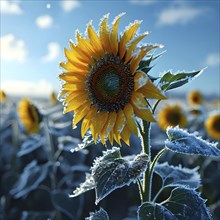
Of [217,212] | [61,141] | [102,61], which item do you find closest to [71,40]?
[102,61]

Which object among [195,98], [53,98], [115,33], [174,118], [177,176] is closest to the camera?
[115,33]

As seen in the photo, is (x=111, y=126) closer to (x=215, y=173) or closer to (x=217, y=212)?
(x=217, y=212)

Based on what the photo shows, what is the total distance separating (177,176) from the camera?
1.79m

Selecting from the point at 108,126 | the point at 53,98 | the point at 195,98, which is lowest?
the point at 108,126

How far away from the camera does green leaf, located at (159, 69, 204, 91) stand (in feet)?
4.81

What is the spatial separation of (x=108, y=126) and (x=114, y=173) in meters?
0.18

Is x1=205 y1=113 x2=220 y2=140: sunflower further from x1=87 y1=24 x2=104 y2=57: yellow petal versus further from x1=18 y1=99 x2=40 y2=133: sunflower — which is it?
x1=87 y1=24 x2=104 y2=57: yellow petal

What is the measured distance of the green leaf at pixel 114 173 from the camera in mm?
1319

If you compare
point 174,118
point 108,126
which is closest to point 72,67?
point 108,126

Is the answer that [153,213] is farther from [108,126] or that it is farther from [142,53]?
[142,53]

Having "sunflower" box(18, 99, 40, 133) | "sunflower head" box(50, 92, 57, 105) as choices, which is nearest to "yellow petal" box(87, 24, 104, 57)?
"sunflower" box(18, 99, 40, 133)

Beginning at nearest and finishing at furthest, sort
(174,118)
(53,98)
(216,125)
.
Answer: (216,125)
(174,118)
(53,98)

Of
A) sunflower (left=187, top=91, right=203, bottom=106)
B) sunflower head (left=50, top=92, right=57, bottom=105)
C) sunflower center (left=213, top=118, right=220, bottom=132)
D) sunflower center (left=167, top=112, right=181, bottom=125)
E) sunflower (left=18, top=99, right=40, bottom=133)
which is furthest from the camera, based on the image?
sunflower (left=187, top=91, right=203, bottom=106)

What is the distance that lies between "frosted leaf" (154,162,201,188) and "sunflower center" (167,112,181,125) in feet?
8.96
